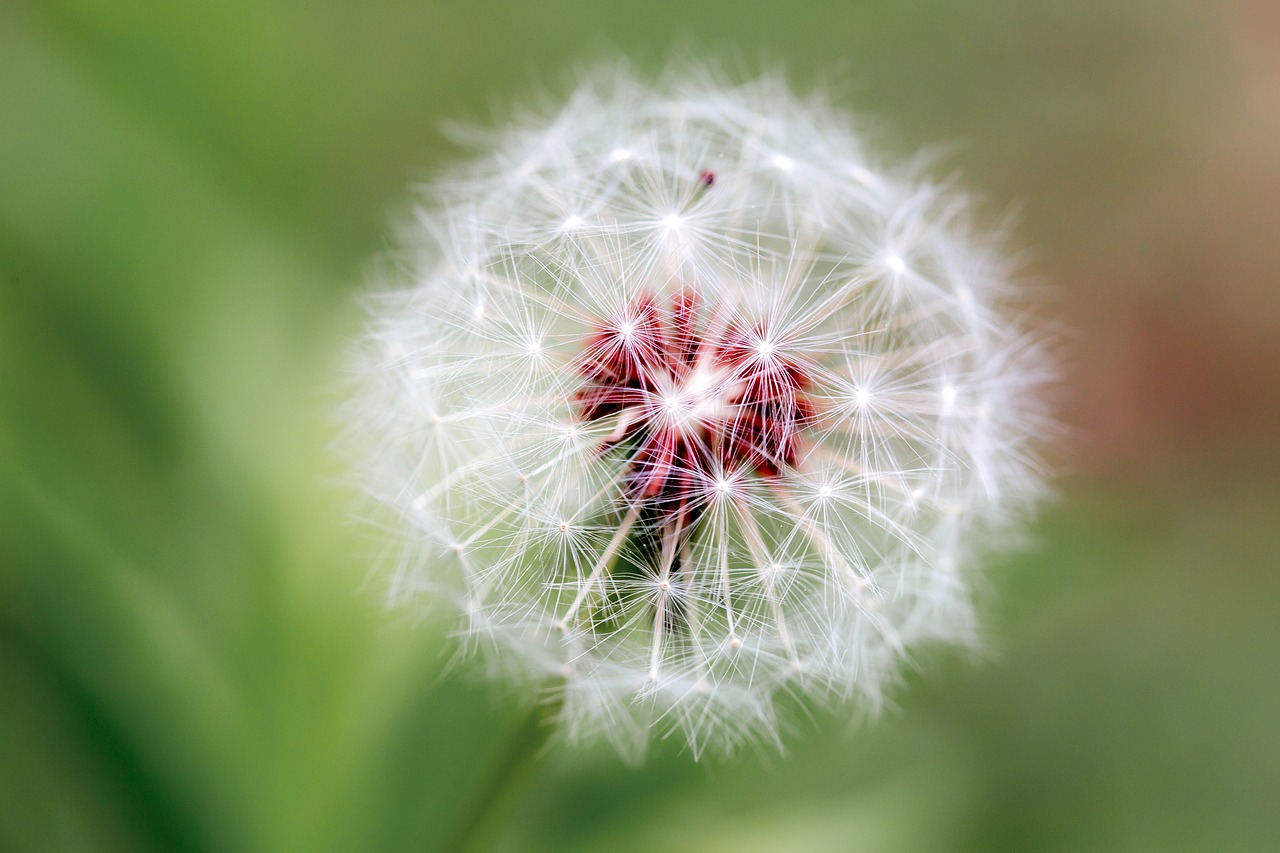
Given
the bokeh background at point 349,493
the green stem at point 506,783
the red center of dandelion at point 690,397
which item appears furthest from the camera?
the bokeh background at point 349,493

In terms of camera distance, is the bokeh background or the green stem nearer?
the green stem

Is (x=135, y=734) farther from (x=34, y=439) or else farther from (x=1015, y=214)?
(x=1015, y=214)

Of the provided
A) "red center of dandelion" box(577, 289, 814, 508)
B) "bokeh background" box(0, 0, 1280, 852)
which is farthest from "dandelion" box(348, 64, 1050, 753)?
"bokeh background" box(0, 0, 1280, 852)

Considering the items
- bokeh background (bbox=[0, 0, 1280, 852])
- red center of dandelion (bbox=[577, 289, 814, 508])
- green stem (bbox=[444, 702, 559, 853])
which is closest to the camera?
red center of dandelion (bbox=[577, 289, 814, 508])

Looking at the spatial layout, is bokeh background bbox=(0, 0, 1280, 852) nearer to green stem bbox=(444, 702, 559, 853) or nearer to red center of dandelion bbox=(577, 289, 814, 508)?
green stem bbox=(444, 702, 559, 853)

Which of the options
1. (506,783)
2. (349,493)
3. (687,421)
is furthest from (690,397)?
(349,493)

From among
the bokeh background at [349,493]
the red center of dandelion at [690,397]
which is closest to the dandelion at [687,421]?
the red center of dandelion at [690,397]

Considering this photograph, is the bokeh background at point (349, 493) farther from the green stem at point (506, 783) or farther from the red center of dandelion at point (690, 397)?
the red center of dandelion at point (690, 397)
